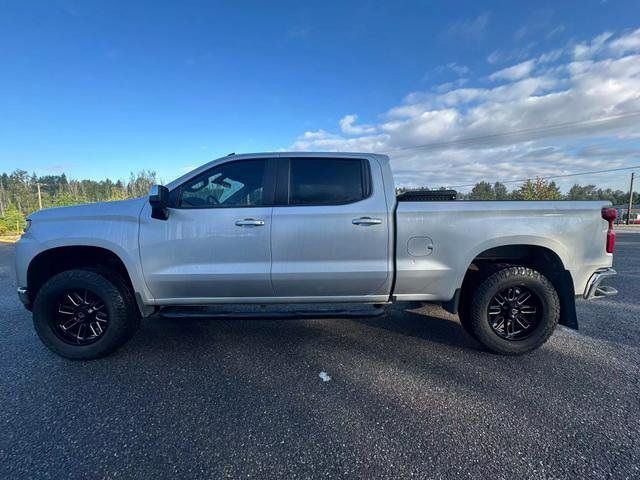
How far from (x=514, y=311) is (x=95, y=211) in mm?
4096

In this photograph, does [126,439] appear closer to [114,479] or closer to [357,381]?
[114,479]

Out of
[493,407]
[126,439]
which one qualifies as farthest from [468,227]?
[126,439]

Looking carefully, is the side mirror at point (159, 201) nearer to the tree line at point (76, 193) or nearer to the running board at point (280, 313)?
the running board at point (280, 313)

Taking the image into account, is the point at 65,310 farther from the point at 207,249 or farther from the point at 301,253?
the point at 301,253

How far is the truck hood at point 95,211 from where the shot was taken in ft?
10.4

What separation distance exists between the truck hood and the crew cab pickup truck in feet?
0.05

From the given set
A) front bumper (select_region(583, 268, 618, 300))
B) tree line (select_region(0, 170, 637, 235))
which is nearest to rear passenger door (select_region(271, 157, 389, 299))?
front bumper (select_region(583, 268, 618, 300))

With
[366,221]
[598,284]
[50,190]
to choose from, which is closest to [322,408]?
[366,221]

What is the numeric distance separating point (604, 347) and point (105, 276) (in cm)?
499

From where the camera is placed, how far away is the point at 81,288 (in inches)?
123

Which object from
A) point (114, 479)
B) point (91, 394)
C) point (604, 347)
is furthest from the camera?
point (604, 347)

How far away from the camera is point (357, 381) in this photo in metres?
2.78

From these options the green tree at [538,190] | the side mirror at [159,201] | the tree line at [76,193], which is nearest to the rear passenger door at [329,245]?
the side mirror at [159,201]

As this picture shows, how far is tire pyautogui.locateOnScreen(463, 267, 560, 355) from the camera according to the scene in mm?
3158
